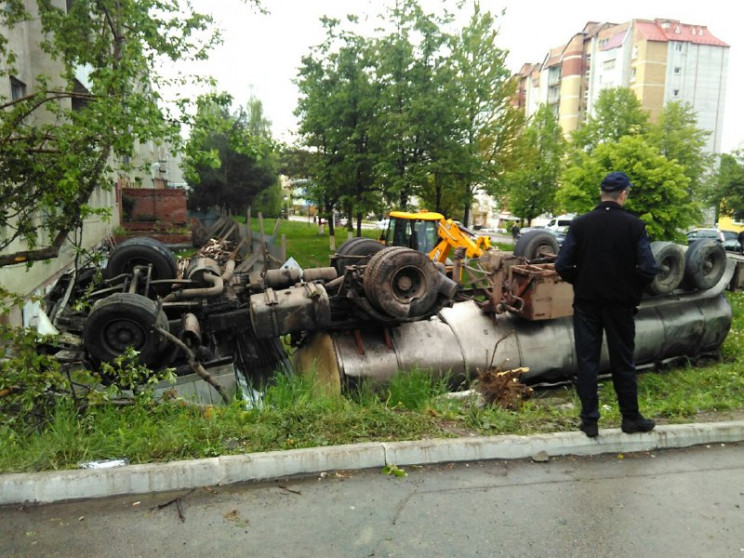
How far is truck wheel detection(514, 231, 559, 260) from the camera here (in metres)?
10.1

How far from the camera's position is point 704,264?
8805 mm

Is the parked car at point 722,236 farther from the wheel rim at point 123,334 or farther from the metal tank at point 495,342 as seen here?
the wheel rim at point 123,334

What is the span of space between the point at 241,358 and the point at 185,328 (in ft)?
4.16

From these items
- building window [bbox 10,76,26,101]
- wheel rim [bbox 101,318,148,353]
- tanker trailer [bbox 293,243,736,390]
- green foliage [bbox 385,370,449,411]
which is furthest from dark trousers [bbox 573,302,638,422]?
building window [bbox 10,76,26,101]

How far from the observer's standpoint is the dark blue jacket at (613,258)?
4.25 m

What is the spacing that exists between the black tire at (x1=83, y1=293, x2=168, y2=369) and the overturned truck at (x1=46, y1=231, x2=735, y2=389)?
11 millimetres

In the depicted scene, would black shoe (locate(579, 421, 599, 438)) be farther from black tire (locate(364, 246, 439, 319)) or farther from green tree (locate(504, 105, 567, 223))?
green tree (locate(504, 105, 567, 223))

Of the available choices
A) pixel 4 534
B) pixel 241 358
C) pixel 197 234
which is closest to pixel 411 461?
pixel 4 534

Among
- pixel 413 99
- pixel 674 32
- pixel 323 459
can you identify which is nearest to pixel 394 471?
pixel 323 459

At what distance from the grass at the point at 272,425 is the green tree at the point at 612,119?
2857cm

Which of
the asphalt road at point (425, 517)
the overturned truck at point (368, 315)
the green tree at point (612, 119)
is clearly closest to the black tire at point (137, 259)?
the overturned truck at point (368, 315)

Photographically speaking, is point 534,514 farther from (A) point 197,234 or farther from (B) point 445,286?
(A) point 197,234

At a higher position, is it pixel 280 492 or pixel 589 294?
pixel 589 294

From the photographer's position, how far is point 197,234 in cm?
3048
